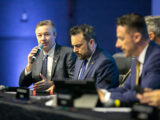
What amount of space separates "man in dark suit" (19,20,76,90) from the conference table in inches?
53.1

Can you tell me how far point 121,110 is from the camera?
1.70m

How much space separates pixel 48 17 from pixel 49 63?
243 cm

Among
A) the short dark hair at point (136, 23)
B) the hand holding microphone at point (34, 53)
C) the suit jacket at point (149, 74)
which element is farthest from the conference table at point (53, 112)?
the hand holding microphone at point (34, 53)

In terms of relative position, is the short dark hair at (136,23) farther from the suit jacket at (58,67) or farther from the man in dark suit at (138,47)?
the suit jacket at (58,67)

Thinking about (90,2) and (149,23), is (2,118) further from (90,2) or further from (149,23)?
(90,2)

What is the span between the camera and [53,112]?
5.48 feet

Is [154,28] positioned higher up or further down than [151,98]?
higher up

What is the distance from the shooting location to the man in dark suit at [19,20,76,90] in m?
3.42

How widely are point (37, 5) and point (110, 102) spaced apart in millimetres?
4252

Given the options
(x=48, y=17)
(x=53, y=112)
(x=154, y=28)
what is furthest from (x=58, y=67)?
(x=48, y=17)

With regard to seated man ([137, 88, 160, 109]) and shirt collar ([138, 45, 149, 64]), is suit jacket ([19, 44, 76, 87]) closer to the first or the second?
shirt collar ([138, 45, 149, 64])

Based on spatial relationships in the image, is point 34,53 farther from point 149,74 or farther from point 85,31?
point 149,74

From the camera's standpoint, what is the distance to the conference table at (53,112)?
60.2 inches

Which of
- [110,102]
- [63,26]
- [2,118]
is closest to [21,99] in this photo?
[2,118]
